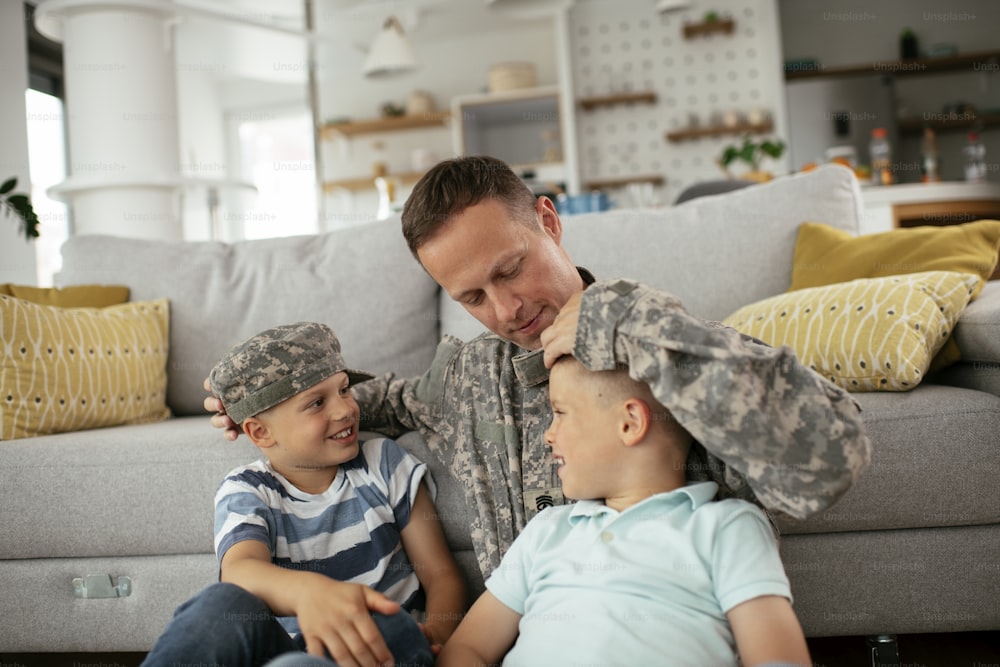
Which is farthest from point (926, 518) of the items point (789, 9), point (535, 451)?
point (789, 9)

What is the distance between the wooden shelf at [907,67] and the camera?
6207 mm

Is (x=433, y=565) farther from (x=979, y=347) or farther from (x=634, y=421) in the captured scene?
(x=979, y=347)

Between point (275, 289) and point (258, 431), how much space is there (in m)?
0.87

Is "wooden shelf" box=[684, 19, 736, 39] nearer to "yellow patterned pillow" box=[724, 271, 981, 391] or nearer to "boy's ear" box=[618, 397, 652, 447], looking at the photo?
"yellow patterned pillow" box=[724, 271, 981, 391]

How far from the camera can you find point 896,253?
1.80m

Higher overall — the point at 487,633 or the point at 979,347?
the point at 979,347

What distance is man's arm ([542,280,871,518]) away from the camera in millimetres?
831

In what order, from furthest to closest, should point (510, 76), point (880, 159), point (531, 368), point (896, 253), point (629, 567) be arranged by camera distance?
point (510, 76)
point (880, 159)
point (896, 253)
point (531, 368)
point (629, 567)

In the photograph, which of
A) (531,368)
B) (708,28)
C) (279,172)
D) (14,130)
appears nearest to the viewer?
(531,368)

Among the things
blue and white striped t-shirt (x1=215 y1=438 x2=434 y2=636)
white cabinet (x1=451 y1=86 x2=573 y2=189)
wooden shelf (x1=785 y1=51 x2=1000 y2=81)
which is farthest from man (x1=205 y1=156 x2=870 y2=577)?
wooden shelf (x1=785 y1=51 x2=1000 y2=81)

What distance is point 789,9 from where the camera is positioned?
21.4ft

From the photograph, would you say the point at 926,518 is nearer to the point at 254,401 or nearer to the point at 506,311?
the point at 506,311

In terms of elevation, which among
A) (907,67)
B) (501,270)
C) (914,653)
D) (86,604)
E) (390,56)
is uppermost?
(907,67)

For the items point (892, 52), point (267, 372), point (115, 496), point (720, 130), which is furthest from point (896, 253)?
point (892, 52)
